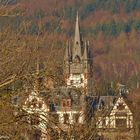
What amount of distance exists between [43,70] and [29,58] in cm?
51

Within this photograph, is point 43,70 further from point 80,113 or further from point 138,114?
point 138,114

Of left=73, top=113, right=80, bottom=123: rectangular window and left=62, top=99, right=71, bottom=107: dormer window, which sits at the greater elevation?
left=62, top=99, right=71, bottom=107: dormer window

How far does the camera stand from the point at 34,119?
10914 millimetres

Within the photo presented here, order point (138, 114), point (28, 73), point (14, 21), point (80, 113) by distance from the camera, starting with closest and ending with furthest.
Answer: point (28, 73)
point (14, 21)
point (80, 113)
point (138, 114)

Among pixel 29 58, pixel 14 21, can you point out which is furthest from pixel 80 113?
pixel 29 58

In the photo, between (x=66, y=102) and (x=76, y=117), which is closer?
(x=76, y=117)

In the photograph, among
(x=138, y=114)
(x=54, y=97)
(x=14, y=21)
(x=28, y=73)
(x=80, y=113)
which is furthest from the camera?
(x=138, y=114)

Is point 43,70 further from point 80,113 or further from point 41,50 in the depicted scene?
point 80,113

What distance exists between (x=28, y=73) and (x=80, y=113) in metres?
4.92

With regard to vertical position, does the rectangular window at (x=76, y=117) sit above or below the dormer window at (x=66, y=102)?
below

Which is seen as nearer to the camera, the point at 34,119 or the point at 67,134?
the point at 34,119

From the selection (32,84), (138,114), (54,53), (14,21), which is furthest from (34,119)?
(138,114)

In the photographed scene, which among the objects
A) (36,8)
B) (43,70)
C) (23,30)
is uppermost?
(36,8)

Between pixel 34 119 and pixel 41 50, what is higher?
pixel 41 50
